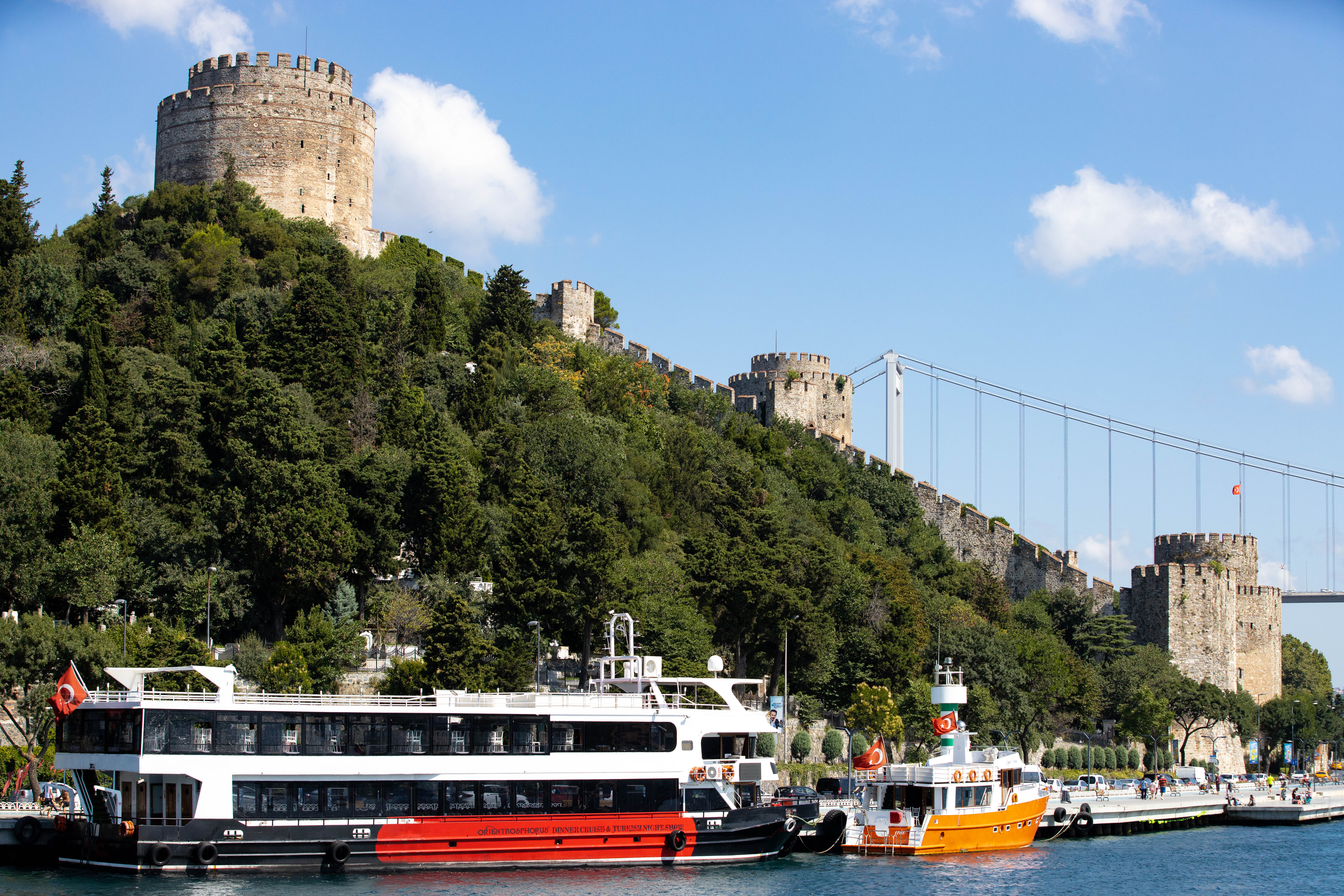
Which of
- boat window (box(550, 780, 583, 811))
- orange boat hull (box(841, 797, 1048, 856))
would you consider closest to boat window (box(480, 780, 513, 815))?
boat window (box(550, 780, 583, 811))

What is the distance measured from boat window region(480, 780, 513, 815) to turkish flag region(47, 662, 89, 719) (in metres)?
8.34

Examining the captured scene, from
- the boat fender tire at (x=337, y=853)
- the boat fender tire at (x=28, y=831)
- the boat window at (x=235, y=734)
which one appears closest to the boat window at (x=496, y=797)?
the boat fender tire at (x=337, y=853)

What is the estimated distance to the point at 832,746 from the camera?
4759 cm

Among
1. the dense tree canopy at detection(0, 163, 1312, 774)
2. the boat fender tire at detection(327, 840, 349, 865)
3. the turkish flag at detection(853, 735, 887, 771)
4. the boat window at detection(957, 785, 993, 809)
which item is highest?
the dense tree canopy at detection(0, 163, 1312, 774)

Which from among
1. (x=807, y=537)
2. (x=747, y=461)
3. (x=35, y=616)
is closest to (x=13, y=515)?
(x=35, y=616)

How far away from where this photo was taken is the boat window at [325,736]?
99.9 feet

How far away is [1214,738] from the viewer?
213ft

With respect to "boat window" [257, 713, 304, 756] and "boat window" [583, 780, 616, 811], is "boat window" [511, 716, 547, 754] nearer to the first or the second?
"boat window" [583, 780, 616, 811]

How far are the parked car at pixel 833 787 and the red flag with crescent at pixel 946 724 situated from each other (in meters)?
3.62

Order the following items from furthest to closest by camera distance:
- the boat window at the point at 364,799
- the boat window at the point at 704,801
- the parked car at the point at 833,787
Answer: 1. the parked car at the point at 833,787
2. the boat window at the point at 704,801
3. the boat window at the point at 364,799

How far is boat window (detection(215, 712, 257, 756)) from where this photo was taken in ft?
97.9

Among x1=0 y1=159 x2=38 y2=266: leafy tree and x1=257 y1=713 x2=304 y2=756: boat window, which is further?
x1=0 y1=159 x2=38 y2=266: leafy tree

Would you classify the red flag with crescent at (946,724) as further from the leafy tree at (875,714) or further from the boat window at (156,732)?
the boat window at (156,732)

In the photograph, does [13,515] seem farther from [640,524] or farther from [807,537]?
[807,537]
